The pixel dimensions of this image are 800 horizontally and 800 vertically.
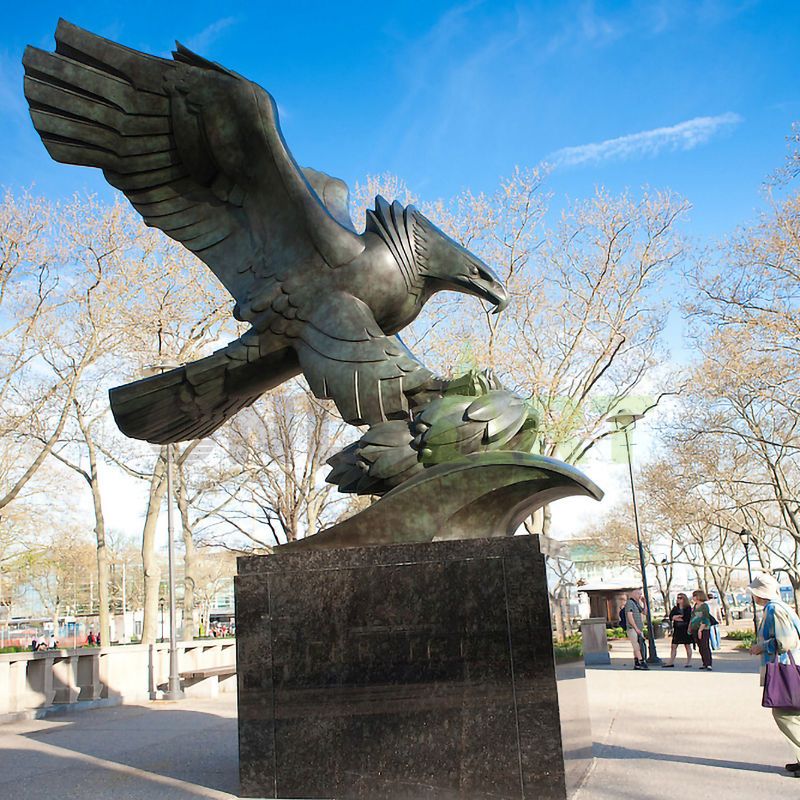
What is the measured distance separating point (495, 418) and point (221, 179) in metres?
2.68

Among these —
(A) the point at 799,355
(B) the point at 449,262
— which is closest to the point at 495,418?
(B) the point at 449,262

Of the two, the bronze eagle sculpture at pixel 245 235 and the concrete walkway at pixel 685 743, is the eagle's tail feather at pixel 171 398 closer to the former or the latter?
the bronze eagle sculpture at pixel 245 235

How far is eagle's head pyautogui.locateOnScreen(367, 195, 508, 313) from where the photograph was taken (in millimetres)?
5797

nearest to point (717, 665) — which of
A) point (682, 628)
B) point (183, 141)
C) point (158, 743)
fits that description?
point (682, 628)

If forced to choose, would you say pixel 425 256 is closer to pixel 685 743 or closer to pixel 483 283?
pixel 483 283

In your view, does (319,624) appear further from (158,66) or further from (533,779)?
(158,66)

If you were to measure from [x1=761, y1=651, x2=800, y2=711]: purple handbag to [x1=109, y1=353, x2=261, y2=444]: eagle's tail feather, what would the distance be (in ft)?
14.1

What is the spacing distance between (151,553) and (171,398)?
1706cm

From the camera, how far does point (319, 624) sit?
4902 millimetres

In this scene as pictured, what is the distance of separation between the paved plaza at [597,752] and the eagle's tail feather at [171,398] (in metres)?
2.43

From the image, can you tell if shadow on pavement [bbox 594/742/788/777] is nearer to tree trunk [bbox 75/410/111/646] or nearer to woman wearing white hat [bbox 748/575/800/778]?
woman wearing white hat [bbox 748/575/800/778]

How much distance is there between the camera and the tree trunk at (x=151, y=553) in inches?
844

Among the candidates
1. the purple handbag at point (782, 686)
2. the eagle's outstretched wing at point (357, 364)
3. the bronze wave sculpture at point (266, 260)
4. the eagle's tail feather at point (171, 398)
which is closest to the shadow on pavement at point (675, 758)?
the purple handbag at point (782, 686)

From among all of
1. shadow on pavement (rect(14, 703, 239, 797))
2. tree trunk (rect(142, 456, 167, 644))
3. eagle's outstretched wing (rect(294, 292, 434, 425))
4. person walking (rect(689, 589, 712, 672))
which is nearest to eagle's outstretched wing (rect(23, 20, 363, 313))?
eagle's outstretched wing (rect(294, 292, 434, 425))
